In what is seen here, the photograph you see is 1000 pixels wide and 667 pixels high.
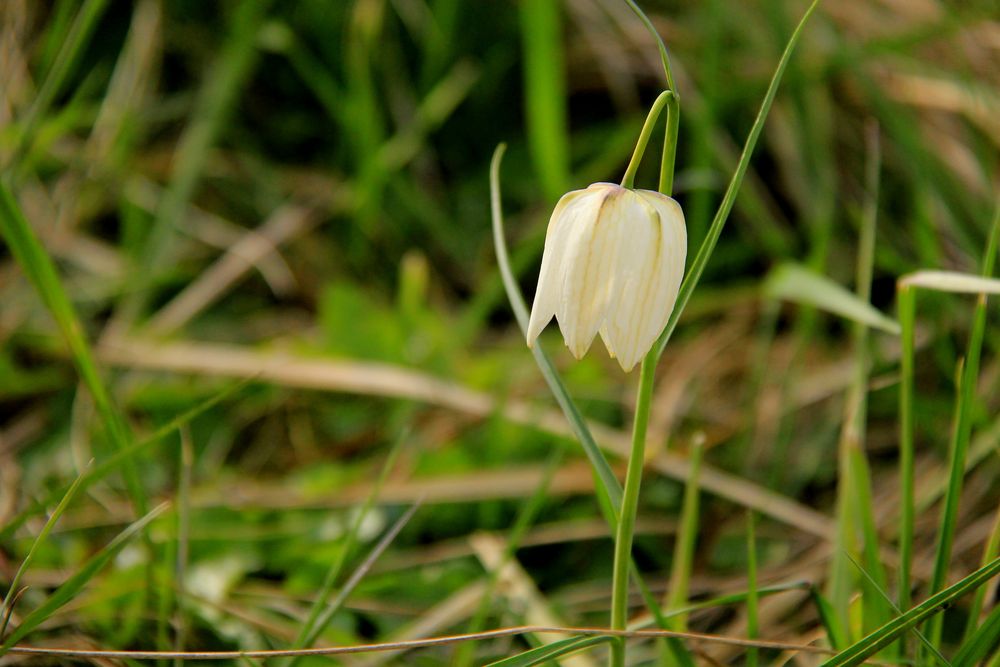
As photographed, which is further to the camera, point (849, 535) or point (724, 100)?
point (724, 100)

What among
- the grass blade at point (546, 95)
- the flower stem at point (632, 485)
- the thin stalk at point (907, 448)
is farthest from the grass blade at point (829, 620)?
the grass blade at point (546, 95)

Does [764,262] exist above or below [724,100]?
below

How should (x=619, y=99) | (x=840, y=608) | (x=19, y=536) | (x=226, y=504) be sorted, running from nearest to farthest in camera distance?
(x=840, y=608) → (x=19, y=536) → (x=226, y=504) → (x=619, y=99)

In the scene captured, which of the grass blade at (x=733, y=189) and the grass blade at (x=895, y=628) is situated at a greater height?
the grass blade at (x=733, y=189)

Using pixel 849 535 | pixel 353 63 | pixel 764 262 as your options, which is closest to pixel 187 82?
pixel 353 63

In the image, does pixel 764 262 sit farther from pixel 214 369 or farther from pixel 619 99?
pixel 214 369

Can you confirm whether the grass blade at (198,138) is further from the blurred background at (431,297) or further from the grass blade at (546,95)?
the grass blade at (546,95)

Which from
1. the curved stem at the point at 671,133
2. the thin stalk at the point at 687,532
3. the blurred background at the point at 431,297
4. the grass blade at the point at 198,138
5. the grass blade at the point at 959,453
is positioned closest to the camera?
the curved stem at the point at 671,133

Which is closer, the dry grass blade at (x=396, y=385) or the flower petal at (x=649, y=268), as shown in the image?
the flower petal at (x=649, y=268)
